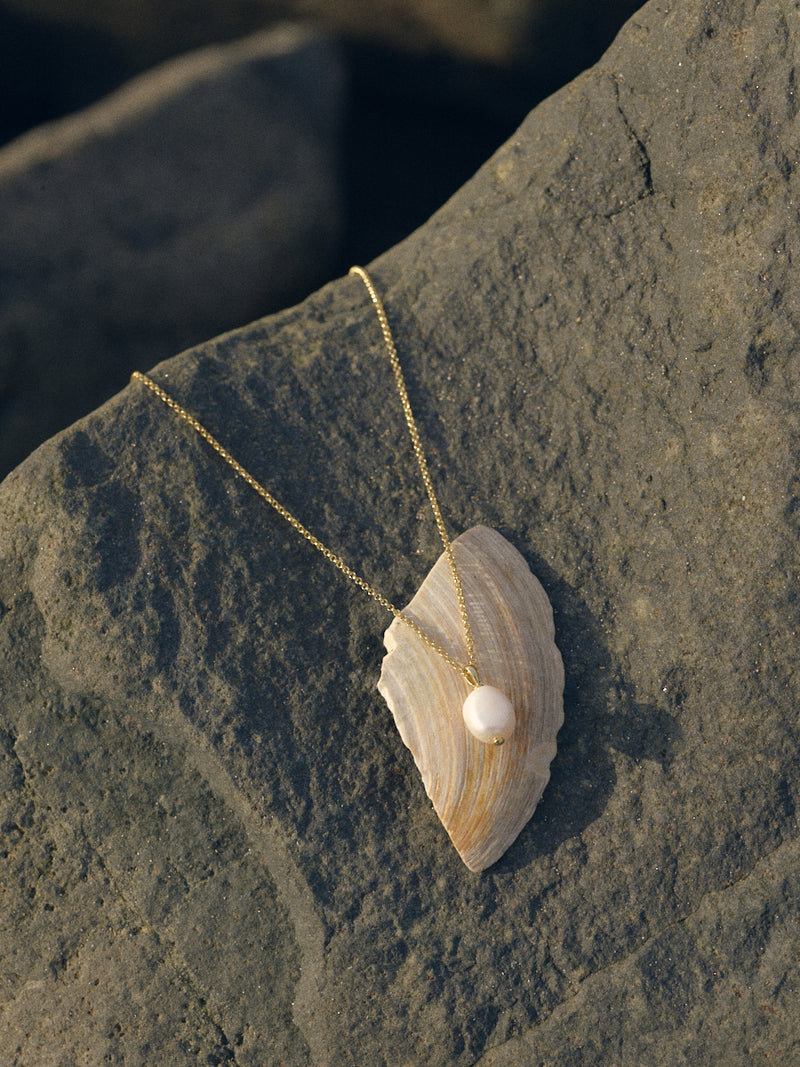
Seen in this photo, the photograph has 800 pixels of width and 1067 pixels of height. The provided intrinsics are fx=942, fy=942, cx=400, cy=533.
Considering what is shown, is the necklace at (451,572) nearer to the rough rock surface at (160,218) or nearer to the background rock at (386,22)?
the rough rock surface at (160,218)

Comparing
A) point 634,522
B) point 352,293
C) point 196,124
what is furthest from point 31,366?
point 634,522

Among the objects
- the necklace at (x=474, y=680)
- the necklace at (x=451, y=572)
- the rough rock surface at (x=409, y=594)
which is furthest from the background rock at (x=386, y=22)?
the necklace at (x=474, y=680)

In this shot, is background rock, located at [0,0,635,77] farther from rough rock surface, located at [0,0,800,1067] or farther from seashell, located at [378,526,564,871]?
seashell, located at [378,526,564,871]

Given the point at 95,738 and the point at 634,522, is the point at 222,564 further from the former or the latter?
the point at 634,522

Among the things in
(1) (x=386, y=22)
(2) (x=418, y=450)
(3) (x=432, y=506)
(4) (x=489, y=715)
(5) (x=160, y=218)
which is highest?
(1) (x=386, y=22)

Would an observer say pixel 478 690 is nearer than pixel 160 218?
Yes

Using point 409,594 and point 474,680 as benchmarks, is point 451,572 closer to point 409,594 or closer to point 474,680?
point 409,594

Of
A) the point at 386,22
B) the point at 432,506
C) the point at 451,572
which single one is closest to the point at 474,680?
the point at 451,572

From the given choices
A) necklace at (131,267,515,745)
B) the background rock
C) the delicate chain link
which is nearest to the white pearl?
necklace at (131,267,515,745)
